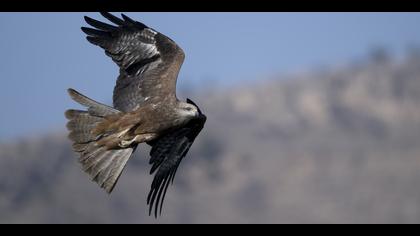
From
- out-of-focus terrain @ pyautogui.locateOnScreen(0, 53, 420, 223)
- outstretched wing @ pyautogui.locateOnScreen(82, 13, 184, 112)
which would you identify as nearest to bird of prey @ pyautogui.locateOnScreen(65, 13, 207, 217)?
outstretched wing @ pyautogui.locateOnScreen(82, 13, 184, 112)

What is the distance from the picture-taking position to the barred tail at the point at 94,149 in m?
12.1

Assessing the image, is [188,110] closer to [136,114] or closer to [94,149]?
[136,114]

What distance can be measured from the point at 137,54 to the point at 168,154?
1315 mm

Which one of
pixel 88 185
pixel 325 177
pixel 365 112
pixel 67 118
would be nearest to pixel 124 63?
pixel 67 118

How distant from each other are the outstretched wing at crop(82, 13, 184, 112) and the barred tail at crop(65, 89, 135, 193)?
41 centimetres

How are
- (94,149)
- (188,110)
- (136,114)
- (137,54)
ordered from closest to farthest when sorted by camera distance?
(188,110), (136,114), (94,149), (137,54)

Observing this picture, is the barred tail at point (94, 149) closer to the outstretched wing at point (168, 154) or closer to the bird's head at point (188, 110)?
the outstretched wing at point (168, 154)

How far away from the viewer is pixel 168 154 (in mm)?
12398

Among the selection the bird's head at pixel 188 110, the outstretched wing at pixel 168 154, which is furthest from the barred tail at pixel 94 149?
the bird's head at pixel 188 110

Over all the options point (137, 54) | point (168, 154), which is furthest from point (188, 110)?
point (137, 54)

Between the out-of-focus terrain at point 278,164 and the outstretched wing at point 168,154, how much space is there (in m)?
44.4

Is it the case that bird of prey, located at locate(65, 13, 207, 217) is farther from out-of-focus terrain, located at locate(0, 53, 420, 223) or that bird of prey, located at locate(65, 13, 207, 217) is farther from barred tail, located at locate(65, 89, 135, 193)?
out-of-focus terrain, located at locate(0, 53, 420, 223)

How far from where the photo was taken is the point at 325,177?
241 ft
